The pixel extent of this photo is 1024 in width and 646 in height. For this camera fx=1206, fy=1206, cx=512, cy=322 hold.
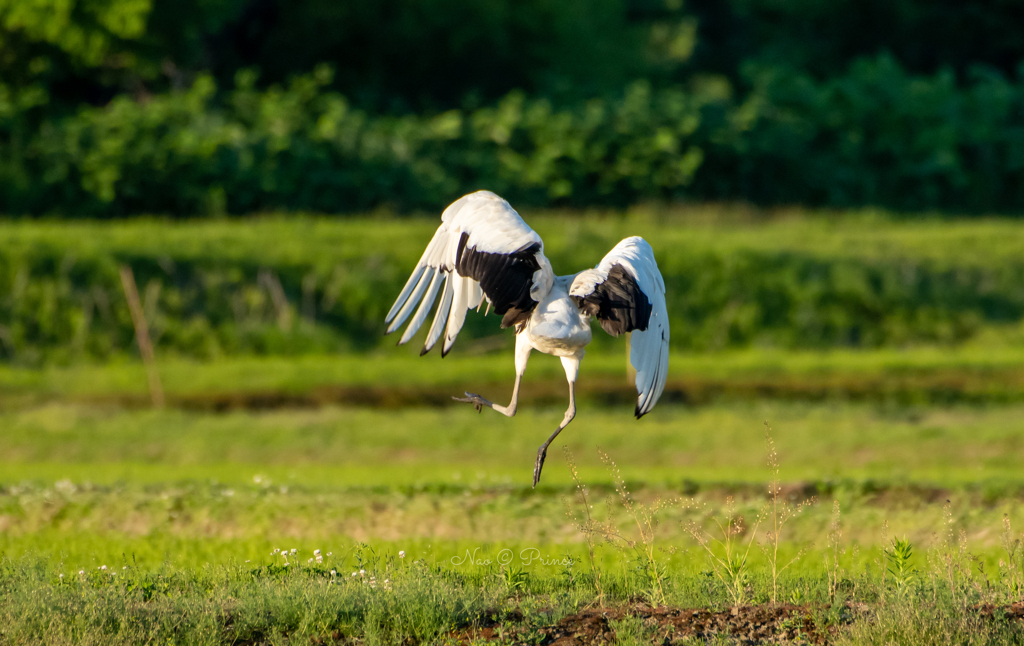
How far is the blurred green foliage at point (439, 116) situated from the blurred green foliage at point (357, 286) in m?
2.68

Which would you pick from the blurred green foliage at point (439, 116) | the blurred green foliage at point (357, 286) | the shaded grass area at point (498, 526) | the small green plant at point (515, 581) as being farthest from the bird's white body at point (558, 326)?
the blurred green foliage at point (439, 116)

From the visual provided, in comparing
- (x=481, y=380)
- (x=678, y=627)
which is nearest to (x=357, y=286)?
(x=481, y=380)

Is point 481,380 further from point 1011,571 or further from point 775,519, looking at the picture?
point 1011,571

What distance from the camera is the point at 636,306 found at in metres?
6.47

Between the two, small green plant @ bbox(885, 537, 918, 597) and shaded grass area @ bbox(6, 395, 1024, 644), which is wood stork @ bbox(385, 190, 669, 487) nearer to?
shaded grass area @ bbox(6, 395, 1024, 644)

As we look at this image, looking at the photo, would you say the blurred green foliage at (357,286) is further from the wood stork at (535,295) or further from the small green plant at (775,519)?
the wood stork at (535,295)

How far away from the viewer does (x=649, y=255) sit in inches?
282

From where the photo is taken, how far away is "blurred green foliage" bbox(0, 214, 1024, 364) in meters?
22.1

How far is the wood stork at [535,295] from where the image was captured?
648 cm

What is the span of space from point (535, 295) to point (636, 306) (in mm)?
552

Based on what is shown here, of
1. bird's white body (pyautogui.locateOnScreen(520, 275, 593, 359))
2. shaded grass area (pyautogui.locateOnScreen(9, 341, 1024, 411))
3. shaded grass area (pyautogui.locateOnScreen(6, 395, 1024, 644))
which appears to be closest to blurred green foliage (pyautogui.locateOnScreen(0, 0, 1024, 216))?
shaded grass area (pyautogui.locateOnScreen(9, 341, 1024, 411))

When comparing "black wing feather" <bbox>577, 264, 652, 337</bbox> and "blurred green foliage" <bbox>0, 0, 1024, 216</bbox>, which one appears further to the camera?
"blurred green foliage" <bbox>0, 0, 1024, 216</bbox>

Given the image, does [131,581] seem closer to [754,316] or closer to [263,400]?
[263,400]

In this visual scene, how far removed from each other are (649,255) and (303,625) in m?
2.89
